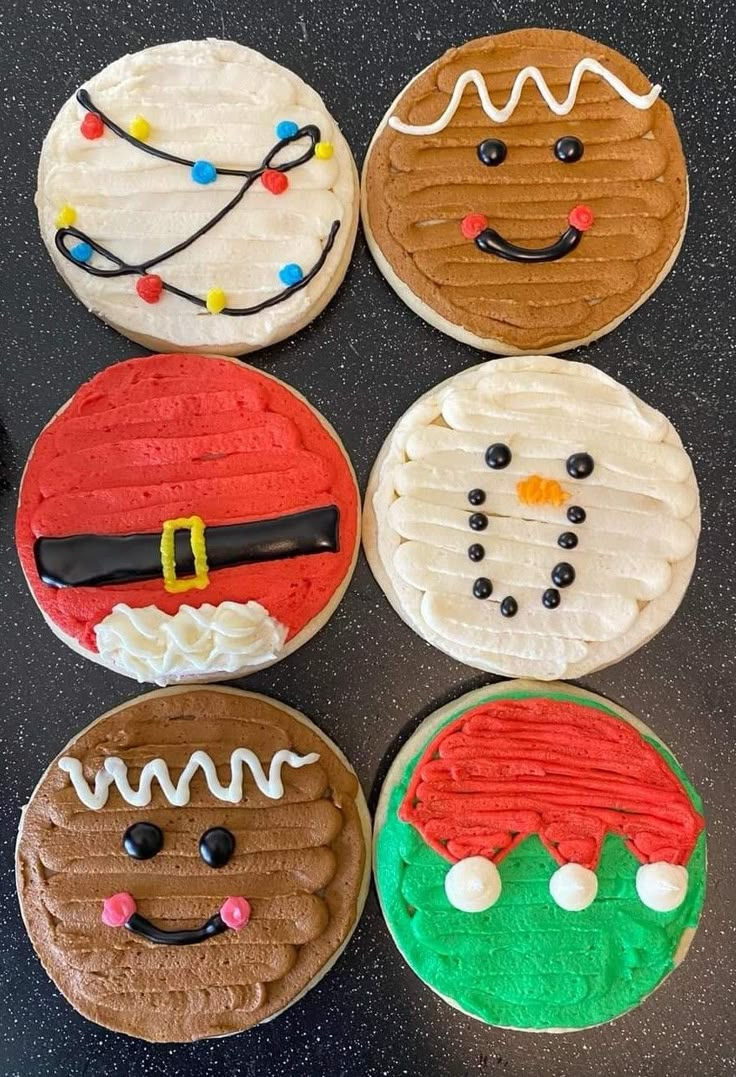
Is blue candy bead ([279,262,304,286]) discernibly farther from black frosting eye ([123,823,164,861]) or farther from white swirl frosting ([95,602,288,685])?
black frosting eye ([123,823,164,861])

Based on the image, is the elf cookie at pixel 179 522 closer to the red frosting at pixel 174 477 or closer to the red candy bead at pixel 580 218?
the red frosting at pixel 174 477

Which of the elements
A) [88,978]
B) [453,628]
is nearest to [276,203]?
[453,628]

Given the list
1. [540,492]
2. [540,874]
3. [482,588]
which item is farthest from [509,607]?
[540,874]

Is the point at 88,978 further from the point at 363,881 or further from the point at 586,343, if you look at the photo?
the point at 586,343

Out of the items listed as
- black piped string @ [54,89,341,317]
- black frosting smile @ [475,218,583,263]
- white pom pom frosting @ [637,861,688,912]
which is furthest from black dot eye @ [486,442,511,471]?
white pom pom frosting @ [637,861,688,912]

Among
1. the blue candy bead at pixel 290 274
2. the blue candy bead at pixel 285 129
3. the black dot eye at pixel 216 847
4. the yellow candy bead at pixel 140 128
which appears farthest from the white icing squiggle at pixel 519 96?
the black dot eye at pixel 216 847

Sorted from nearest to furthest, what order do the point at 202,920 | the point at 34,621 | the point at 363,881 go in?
1. the point at 202,920
2. the point at 363,881
3. the point at 34,621
